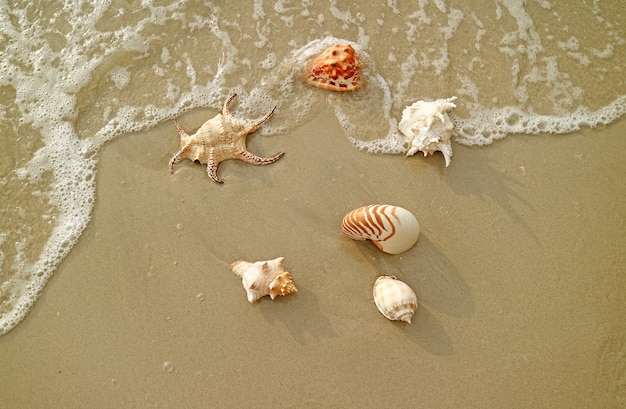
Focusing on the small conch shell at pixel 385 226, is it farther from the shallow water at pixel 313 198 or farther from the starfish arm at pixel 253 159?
the starfish arm at pixel 253 159

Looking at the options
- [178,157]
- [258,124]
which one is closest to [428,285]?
[258,124]

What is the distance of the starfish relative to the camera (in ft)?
10.7

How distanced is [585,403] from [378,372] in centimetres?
135

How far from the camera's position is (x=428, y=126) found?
10.5 ft

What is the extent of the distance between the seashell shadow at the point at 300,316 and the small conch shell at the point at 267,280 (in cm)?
9

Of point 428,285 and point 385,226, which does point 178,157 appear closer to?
point 385,226

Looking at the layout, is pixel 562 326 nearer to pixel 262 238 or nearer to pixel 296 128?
pixel 262 238

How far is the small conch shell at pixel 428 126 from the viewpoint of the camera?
320 cm

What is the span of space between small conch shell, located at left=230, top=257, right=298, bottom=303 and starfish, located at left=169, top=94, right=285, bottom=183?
78 cm

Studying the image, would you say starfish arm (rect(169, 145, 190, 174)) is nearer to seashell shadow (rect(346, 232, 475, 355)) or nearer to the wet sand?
the wet sand

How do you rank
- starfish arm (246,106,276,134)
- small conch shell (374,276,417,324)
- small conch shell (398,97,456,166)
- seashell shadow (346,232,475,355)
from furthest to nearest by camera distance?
starfish arm (246,106,276,134) < small conch shell (398,97,456,166) < seashell shadow (346,232,475,355) < small conch shell (374,276,417,324)

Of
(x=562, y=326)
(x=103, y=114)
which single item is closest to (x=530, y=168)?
(x=562, y=326)

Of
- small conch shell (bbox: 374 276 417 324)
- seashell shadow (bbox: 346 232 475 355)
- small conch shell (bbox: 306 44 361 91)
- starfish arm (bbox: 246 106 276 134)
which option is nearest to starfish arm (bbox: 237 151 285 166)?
starfish arm (bbox: 246 106 276 134)

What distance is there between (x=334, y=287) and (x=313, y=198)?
0.68 metres
